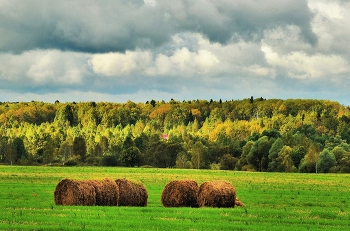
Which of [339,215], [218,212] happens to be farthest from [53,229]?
[339,215]

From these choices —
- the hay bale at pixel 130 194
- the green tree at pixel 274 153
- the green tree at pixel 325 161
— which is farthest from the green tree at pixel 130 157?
the hay bale at pixel 130 194

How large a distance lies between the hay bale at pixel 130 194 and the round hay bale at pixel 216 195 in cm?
356

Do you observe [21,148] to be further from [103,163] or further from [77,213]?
[77,213]

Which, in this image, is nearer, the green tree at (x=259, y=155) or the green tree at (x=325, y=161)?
the green tree at (x=325, y=161)

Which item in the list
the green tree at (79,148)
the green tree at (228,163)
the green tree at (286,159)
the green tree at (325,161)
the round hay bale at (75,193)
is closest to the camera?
the round hay bale at (75,193)

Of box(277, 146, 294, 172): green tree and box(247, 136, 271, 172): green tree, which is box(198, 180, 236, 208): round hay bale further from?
box(247, 136, 271, 172): green tree

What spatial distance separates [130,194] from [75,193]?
335 cm

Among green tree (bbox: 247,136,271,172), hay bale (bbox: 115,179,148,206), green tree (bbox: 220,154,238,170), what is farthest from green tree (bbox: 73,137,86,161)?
hay bale (bbox: 115,179,148,206)

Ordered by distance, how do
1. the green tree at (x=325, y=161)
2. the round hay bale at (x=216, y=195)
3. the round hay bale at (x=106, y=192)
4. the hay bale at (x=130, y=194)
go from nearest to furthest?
the round hay bale at (x=106, y=192) < the round hay bale at (x=216, y=195) < the hay bale at (x=130, y=194) < the green tree at (x=325, y=161)

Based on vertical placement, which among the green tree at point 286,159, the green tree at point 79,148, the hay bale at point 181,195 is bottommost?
the hay bale at point 181,195

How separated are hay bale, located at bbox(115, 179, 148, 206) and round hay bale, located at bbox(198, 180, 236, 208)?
11.7 ft

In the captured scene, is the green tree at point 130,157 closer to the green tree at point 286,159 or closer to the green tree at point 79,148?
the green tree at point 79,148

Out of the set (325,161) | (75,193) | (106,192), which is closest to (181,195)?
(106,192)

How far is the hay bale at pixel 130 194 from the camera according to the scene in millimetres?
32094
